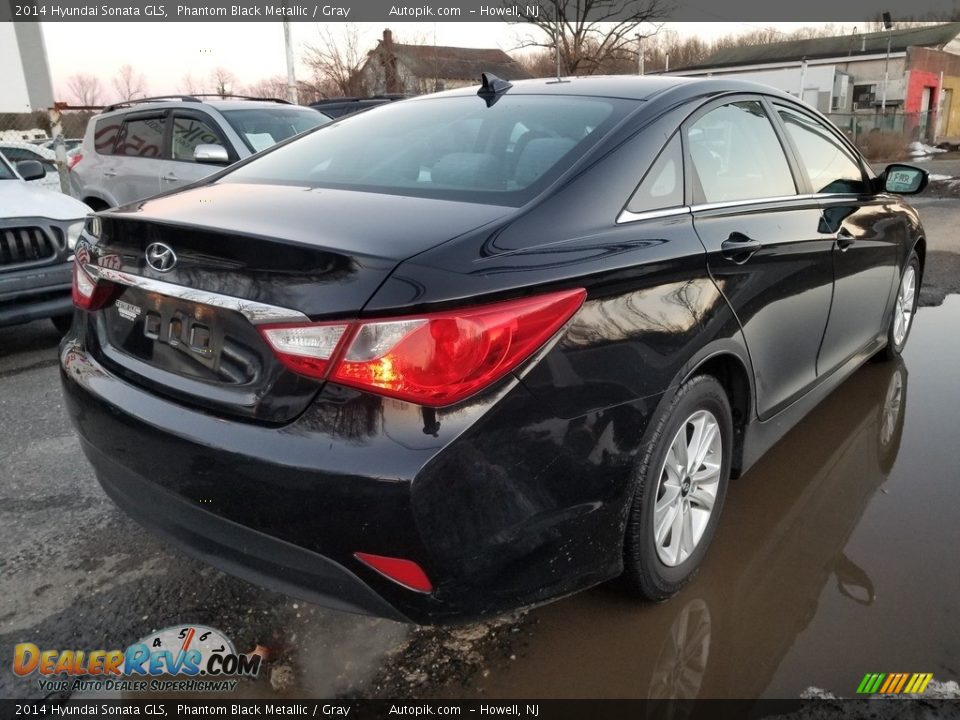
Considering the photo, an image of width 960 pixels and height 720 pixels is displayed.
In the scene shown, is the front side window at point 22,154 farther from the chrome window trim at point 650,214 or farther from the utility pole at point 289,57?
the chrome window trim at point 650,214

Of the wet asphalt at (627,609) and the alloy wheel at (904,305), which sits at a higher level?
the alloy wheel at (904,305)

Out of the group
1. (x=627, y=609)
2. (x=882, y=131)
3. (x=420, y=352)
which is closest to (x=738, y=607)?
(x=627, y=609)

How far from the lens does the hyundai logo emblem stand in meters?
1.96

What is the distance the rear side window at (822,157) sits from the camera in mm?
3273

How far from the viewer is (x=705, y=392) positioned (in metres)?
2.33

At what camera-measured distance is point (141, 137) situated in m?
7.58

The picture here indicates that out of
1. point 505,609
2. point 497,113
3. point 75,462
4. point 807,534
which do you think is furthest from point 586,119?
point 75,462

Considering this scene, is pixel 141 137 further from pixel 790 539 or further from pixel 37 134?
pixel 37 134

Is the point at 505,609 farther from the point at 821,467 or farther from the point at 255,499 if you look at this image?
the point at 821,467

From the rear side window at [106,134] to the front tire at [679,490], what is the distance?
301 inches

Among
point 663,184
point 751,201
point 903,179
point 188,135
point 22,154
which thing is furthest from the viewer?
point 22,154

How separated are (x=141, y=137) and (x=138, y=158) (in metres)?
0.25

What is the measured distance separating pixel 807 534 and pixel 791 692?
2.96ft

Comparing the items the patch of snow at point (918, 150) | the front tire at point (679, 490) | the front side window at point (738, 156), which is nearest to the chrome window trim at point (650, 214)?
the front side window at point (738, 156)
